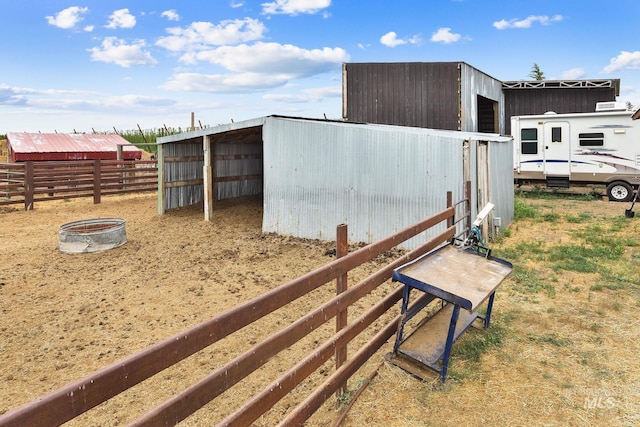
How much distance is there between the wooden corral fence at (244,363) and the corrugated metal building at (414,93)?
36.9 ft

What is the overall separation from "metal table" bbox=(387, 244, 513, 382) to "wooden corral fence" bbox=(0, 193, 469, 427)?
21cm

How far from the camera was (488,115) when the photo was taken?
20.0 m

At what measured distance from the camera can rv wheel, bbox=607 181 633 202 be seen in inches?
542

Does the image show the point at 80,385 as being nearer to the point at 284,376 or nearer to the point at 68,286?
the point at 284,376

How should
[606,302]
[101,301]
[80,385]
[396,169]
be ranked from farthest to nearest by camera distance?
[396,169] < [101,301] < [606,302] < [80,385]

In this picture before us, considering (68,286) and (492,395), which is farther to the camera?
(68,286)

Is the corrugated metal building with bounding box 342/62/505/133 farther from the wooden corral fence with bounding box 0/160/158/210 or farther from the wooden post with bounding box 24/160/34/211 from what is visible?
the wooden post with bounding box 24/160/34/211

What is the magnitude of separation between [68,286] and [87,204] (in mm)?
9895

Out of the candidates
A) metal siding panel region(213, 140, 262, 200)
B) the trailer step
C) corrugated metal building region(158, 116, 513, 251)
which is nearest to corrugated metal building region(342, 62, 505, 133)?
the trailer step

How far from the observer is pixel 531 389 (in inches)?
141

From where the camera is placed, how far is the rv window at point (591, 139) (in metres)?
14.0

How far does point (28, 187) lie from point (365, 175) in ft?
39.0

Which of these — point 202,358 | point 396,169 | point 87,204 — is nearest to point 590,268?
point 396,169

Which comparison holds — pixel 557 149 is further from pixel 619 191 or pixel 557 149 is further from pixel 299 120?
pixel 299 120
